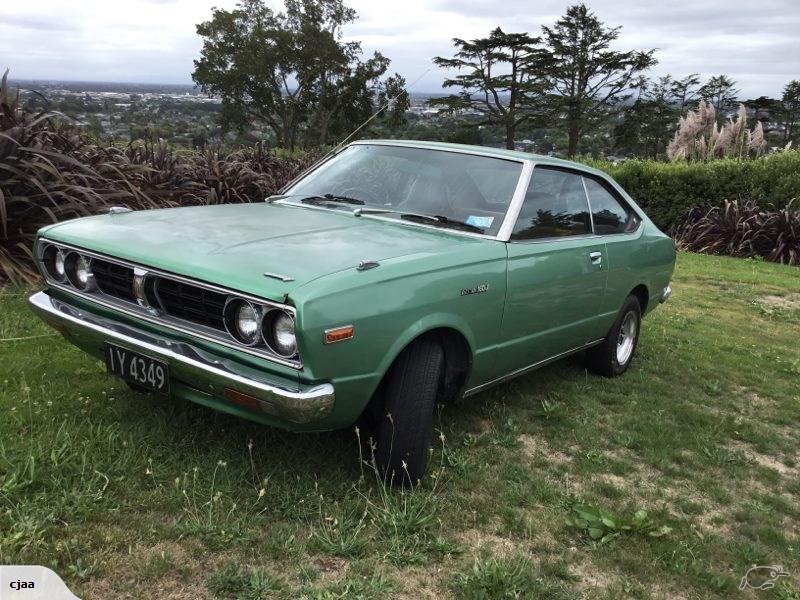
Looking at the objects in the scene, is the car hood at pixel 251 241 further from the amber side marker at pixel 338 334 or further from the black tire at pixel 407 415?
the black tire at pixel 407 415

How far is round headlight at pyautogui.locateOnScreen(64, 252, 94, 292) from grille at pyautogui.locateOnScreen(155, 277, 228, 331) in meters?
0.55

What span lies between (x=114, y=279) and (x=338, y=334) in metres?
1.15

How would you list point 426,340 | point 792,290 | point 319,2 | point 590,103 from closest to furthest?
1. point 426,340
2. point 792,290
3. point 319,2
4. point 590,103

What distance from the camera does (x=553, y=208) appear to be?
13.5 feet

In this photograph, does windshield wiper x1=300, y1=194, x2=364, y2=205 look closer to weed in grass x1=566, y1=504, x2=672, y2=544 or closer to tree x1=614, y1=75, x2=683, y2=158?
weed in grass x1=566, y1=504, x2=672, y2=544

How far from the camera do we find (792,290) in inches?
352

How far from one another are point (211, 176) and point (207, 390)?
5.63 m

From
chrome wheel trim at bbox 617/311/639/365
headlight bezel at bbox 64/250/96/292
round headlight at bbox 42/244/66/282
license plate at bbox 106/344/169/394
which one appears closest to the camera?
license plate at bbox 106/344/169/394

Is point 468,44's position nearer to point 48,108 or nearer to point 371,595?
point 48,108

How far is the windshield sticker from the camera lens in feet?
12.0

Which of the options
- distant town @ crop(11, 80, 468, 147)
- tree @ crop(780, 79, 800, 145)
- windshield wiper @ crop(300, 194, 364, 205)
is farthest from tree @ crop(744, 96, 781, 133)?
windshield wiper @ crop(300, 194, 364, 205)

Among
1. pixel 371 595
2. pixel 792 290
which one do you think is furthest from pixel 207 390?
pixel 792 290

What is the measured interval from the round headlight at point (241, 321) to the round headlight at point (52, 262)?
1158mm

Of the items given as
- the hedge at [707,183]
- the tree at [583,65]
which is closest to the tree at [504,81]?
the tree at [583,65]
